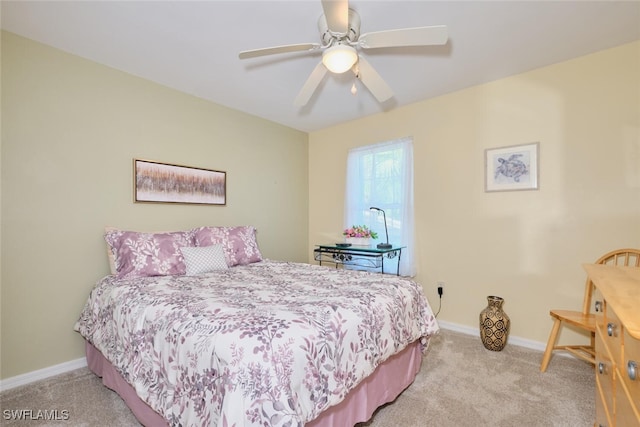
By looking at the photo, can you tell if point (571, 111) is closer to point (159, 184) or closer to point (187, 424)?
point (187, 424)

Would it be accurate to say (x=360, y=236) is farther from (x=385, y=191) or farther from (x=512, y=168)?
(x=512, y=168)

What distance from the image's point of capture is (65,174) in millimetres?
2213

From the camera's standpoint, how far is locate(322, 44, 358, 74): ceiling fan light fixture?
166 centimetres

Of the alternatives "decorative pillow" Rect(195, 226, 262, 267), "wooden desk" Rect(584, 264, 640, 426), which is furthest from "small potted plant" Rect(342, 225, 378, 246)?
"wooden desk" Rect(584, 264, 640, 426)

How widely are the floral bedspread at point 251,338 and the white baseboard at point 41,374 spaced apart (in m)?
0.43

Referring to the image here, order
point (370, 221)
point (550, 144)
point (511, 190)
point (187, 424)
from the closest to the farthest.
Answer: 1. point (187, 424)
2. point (550, 144)
3. point (511, 190)
4. point (370, 221)

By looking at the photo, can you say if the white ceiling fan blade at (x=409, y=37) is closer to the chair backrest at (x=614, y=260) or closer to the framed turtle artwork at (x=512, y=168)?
the framed turtle artwork at (x=512, y=168)

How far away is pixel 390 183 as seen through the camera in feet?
11.3

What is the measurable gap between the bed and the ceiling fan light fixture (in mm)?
1349

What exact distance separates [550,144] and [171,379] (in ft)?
10.4

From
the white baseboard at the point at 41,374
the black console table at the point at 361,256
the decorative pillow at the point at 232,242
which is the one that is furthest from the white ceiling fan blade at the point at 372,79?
the white baseboard at the point at 41,374

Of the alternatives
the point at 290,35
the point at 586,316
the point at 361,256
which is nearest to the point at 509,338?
the point at 586,316

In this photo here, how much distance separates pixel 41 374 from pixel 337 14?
3.07m

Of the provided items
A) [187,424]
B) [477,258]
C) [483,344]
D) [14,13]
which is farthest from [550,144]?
[14,13]
